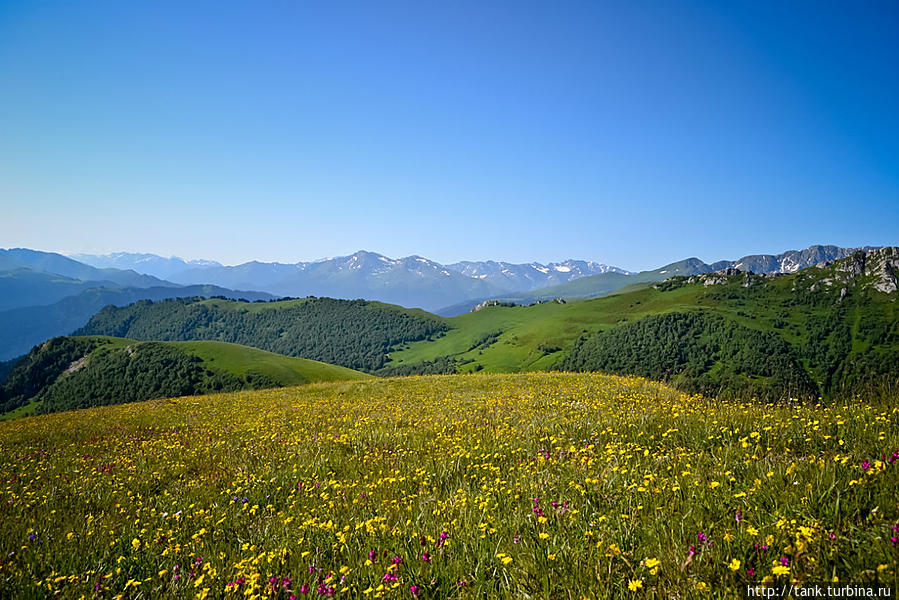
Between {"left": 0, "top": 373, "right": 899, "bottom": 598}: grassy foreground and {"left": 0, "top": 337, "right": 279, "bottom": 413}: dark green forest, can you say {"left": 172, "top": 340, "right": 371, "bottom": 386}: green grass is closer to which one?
{"left": 0, "top": 337, "right": 279, "bottom": 413}: dark green forest

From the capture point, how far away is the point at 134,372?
500ft

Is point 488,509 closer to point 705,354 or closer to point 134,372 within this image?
point 134,372

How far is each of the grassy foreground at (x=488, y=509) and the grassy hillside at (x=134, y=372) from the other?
105 m

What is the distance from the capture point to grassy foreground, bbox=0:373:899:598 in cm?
368

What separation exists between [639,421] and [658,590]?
6.12 m

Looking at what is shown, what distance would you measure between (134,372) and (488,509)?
189m

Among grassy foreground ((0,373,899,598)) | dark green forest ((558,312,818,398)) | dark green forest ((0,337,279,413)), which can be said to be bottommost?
dark green forest ((0,337,279,413))

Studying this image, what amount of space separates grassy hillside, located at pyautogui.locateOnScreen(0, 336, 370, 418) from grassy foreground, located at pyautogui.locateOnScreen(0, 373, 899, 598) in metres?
105

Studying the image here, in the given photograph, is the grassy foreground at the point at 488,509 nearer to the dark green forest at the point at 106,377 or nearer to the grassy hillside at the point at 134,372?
the grassy hillside at the point at 134,372

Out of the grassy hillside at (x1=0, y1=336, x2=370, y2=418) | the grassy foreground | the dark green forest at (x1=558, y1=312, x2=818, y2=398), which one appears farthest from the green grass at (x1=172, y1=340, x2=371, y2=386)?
the grassy foreground

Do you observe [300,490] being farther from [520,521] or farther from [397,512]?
[520,521]

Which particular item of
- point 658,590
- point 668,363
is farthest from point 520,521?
point 668,363

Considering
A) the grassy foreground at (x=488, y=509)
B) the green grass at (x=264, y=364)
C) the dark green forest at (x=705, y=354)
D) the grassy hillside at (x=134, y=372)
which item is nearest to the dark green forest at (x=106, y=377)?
the grassy hillside at (x=134, y=372)

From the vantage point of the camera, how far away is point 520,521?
4.93m
